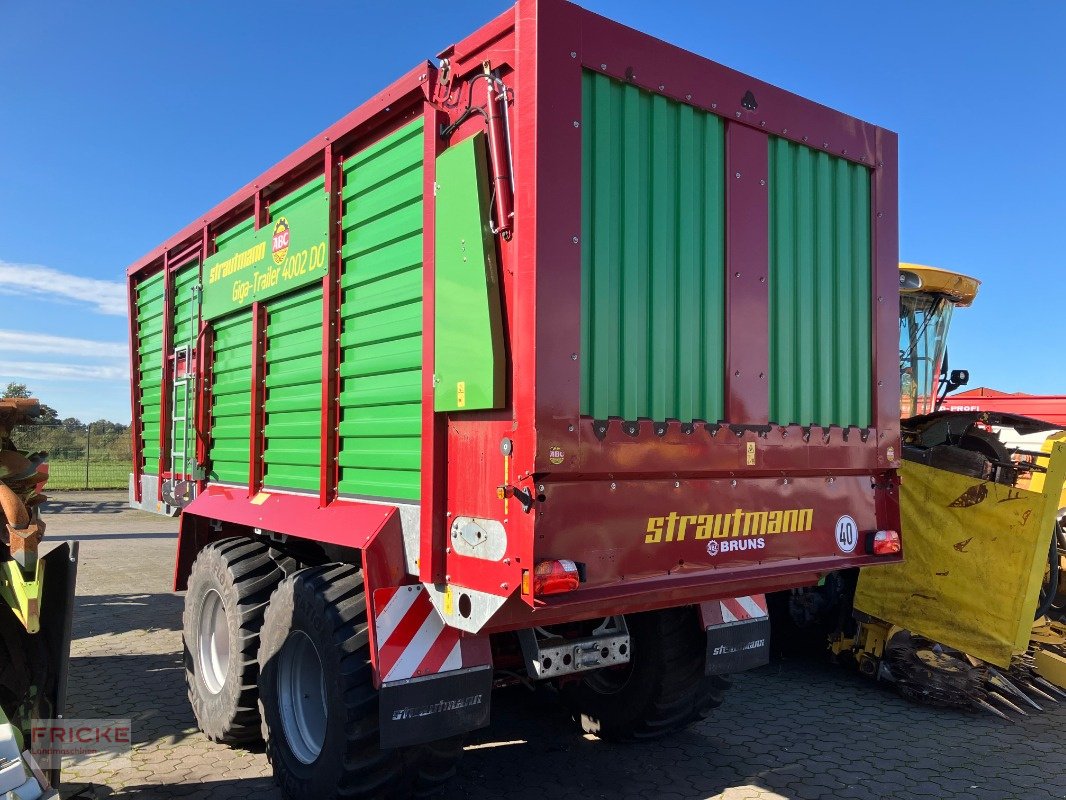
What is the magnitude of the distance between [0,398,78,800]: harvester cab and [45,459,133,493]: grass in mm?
22338

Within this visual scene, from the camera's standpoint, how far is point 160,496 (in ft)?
20.1

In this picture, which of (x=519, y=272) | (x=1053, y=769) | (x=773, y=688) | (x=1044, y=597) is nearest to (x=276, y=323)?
(x=519, y=272)

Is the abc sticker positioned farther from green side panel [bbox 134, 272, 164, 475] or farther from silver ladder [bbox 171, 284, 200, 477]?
green side panel [bbox 134, 272, 164, 475]

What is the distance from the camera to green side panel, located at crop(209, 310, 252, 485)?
470 cm

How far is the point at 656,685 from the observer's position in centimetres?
410

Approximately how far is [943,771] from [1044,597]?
213 centimetres

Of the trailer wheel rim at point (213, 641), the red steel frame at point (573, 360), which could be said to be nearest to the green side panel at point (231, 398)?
the trailer wheel rim at point (213, 641)

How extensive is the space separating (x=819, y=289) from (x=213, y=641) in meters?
3.91

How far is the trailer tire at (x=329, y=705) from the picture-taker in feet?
9.87

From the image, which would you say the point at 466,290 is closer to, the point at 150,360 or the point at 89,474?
the point at 150,360

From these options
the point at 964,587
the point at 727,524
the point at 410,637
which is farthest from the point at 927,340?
the point at 410,637

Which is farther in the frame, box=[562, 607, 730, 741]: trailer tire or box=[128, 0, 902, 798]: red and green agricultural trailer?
box=[562, 607, 730, 741]: trailer tire

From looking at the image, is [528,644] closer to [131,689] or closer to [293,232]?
[293,232]

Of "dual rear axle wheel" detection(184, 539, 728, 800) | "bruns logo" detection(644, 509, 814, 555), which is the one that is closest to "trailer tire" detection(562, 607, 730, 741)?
"dual rear axle wheel" detection(184, 539, 728, 800)
